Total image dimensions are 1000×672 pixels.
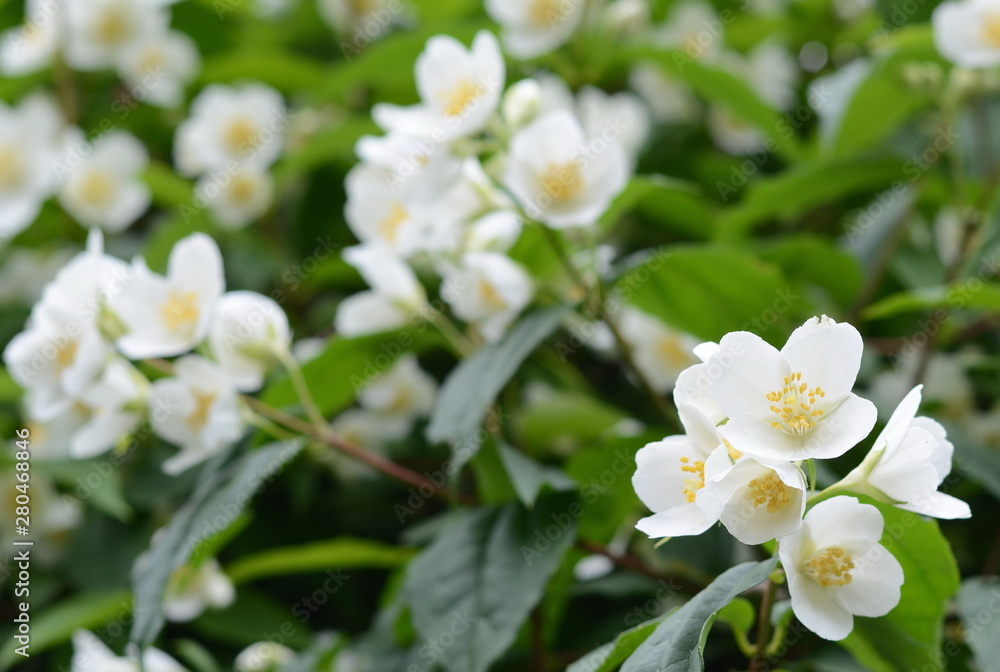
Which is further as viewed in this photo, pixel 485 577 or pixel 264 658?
pixel 264 658

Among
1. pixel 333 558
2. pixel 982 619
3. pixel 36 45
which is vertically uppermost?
pixel 982 619

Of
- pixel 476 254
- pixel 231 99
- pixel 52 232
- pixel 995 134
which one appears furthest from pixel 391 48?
pixel 995 134

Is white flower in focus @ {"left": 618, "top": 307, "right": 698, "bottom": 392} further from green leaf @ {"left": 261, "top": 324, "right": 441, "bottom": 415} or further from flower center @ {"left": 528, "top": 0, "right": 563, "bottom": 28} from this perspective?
flower center @ {"left": 528, "top": 0, "right": 563, "bottom": 28}

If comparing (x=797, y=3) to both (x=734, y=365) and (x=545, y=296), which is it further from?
(x=734, y=365)

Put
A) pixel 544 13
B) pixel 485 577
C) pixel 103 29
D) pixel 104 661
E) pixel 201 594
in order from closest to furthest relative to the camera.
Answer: pixel 485 577
pixel 104 661
pixel 201 594
pixel 544 13
pixel 103 29

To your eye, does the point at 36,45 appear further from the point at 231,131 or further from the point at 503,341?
the point at 503,341

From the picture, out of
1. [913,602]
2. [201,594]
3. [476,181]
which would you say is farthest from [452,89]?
[201,594]

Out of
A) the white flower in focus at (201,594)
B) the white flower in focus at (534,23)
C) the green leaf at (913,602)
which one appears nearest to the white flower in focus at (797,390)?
the green leaf at (913,602)

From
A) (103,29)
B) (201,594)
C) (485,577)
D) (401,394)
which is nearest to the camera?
(485,577)
